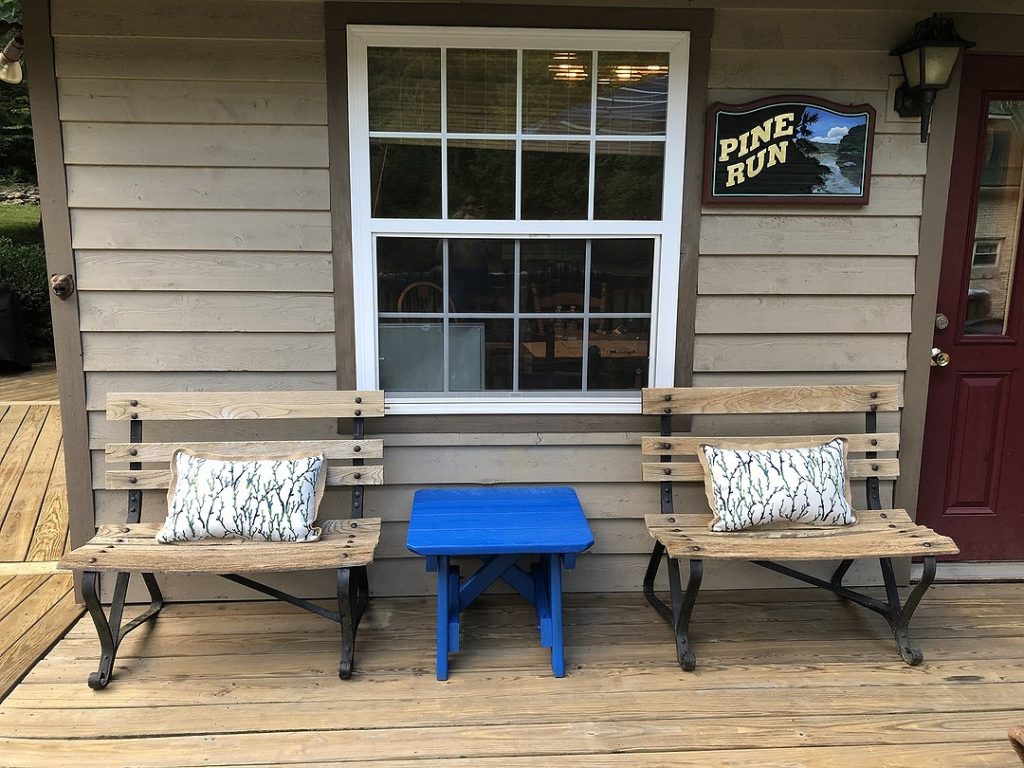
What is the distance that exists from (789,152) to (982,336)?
1.08 m

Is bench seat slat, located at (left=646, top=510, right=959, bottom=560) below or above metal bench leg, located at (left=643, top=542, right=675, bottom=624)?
above

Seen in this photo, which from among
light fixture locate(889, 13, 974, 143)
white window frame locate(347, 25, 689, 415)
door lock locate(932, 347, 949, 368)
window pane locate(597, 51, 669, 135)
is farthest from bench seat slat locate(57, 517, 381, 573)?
light fixture locate(889, 13, 974, 143)

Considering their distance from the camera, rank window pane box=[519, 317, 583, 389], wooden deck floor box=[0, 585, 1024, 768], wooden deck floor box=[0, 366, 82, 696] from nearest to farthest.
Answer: wooden deck floor box=[0, 585, 1024, 768] < wooden deck floor box=[0, 366, 82, 696] < window pane box=[519, 317, 583, 389]

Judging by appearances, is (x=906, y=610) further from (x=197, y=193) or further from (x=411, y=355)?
(x=197, y=193)

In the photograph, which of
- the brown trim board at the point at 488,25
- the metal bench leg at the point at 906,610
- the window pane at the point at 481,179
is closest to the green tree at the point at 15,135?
the brown trim board at the point at 488,25

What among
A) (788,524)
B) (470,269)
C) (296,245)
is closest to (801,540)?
(788,524)

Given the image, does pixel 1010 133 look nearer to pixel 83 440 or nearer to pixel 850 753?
pixel 850 753

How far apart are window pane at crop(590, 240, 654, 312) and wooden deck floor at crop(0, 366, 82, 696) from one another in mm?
2223

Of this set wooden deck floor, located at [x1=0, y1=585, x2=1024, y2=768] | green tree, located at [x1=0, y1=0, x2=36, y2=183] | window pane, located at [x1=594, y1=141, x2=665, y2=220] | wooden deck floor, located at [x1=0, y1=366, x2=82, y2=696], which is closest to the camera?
wooden deck floor, located at [x1=0, y1=585, x2=1024, y2=768]

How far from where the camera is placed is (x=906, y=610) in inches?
86.8

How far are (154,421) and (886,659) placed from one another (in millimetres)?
2625

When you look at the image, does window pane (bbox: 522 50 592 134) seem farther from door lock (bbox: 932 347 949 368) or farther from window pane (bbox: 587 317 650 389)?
door lock (bbox: 932 347 949 368)

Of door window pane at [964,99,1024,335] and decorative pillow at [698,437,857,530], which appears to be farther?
door window pane at [964,99,1024,335]

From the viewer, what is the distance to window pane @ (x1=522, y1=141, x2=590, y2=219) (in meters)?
2.38
